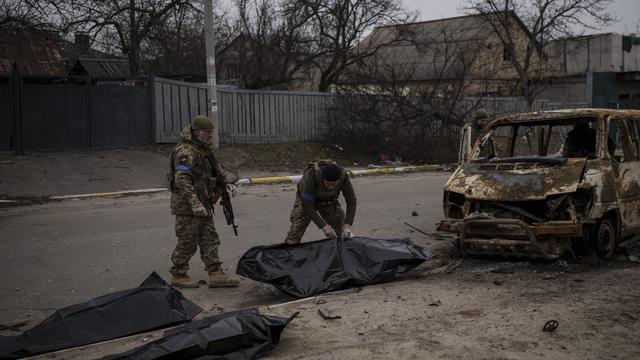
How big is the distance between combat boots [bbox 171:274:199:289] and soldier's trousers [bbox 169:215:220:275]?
5cm

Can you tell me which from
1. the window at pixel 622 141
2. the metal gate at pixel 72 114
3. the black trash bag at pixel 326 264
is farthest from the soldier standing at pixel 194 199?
the metal gate at pixel 72 114

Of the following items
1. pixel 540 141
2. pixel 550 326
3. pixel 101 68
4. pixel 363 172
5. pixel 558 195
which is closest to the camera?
pixel 550 326

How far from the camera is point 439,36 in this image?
43.6 meters

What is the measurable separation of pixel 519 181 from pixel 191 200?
133 inches

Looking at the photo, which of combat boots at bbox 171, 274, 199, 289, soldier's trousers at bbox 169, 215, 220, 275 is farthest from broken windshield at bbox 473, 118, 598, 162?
combat boots at bbox 171, 274, 199, 289

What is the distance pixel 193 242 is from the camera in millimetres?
6414

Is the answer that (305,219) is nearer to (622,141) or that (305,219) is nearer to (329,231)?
(329,231)

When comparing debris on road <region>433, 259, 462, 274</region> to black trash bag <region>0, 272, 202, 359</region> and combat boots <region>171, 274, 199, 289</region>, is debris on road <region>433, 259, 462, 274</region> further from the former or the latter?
black trash bag <region>0, 272, 202, 359</region>

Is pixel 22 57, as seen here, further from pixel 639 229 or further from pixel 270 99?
pixel 639 229

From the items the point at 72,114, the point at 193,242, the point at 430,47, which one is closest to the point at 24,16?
the point at 72,114

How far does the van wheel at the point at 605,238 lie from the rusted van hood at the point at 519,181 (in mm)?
664

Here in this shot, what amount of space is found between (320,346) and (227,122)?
15.6 meters

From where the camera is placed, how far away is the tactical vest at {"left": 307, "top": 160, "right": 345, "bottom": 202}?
251 inches

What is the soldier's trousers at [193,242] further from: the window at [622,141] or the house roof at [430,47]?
the house roof at [430,47]
